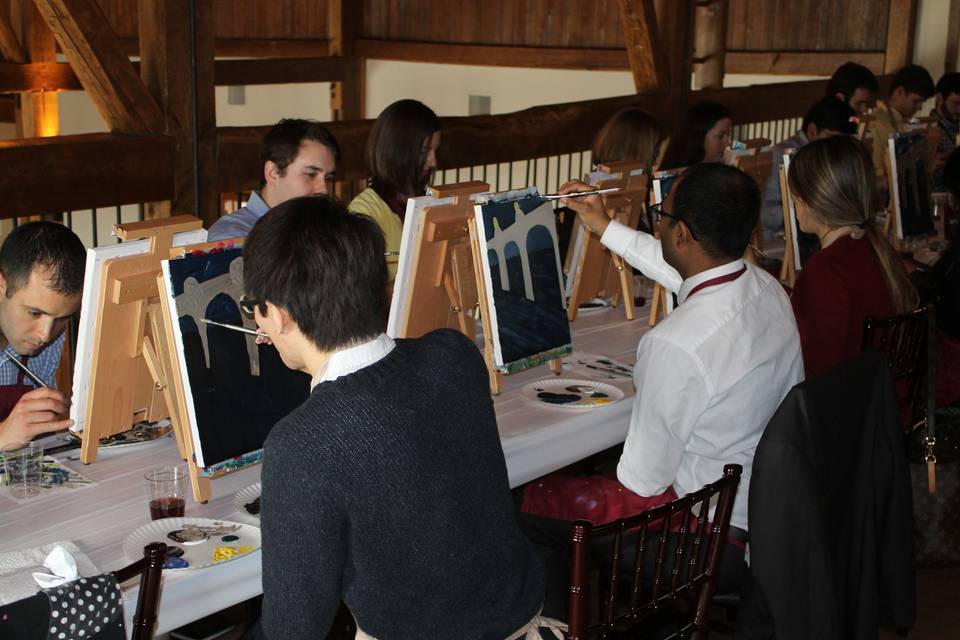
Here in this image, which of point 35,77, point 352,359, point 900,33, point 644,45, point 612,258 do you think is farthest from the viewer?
point 35,77

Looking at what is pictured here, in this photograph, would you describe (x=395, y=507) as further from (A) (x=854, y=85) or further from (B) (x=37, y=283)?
(A) (x=854, y=85)

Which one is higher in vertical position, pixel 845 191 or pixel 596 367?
pixel 845 191

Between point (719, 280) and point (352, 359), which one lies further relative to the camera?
point (719, 280)

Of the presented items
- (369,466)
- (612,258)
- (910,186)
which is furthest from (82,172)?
(910,186)

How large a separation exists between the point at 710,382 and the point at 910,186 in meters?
3.74

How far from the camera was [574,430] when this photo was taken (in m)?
2.79

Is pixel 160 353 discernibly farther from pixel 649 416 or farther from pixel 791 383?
pixel 791 383

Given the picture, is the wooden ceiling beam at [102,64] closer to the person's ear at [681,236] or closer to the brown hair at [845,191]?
the brown hair at [845,191]

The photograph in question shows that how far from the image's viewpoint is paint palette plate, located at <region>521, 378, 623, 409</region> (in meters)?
2.92

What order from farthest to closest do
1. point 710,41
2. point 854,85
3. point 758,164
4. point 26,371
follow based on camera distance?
1. point 710,41
2. point 854,85
3. point 758,164
4. point 26,371

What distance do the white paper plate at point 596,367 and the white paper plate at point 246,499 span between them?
3.74 feet

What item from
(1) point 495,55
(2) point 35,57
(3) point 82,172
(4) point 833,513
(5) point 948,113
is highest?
(1) point 495,55

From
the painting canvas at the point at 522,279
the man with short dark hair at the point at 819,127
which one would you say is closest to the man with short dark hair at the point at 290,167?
the painting canvas at the point at 522,279

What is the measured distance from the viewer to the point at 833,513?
7.87 ft
